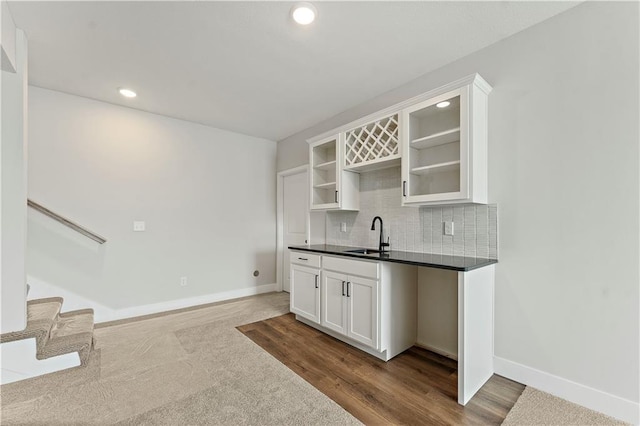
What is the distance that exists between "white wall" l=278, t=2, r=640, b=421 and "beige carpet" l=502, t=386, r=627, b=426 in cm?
15

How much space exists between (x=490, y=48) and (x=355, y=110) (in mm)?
1521

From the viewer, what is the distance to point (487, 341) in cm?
213

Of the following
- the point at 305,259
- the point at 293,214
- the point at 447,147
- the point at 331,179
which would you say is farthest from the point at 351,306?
the point at 293,214

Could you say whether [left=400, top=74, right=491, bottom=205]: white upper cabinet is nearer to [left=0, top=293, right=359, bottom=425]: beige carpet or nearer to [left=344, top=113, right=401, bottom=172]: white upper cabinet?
[left=344, top=113, right=401, bottom=172]: white upper cabinet

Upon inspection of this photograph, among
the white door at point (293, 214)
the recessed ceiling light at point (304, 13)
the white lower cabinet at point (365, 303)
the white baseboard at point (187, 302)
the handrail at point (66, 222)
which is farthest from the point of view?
the white door at point (293, 214)

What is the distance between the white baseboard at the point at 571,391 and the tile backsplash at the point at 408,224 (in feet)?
2.74

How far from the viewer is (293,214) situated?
461 cm

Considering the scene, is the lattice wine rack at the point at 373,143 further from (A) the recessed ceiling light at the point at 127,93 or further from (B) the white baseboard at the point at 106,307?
(B) the white baseboard at the point at 106,307

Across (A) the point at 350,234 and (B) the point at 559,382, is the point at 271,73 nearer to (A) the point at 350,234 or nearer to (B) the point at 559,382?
(A) the point at 350,234

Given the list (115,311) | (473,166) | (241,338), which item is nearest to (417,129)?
(473,166)

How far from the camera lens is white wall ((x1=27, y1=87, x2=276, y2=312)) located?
3033 mm

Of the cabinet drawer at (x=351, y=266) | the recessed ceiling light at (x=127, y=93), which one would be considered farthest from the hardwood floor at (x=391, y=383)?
the recessed ceiling light at (x=127, y=93)

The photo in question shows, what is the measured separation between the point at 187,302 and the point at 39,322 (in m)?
1.76

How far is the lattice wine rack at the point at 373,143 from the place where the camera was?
266 centimetres
